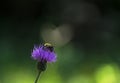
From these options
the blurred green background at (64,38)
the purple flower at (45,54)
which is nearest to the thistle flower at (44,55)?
the purple flower at (45,54)

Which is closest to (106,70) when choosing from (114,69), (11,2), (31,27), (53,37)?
(114,69)

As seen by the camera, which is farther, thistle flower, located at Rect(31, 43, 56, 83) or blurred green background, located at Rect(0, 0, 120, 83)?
blurred green background, located at Rect(0, 0, 120, 83)

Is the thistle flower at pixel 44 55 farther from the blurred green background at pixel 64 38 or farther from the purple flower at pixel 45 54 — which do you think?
the blurred green background at pixel 64 38

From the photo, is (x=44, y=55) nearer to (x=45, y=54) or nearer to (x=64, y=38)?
(x=45, y=54)

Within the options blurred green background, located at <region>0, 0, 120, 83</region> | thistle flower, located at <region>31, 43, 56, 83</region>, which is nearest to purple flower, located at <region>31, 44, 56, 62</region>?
thistle flower, located at <region>31, 43, 56, 83</region>

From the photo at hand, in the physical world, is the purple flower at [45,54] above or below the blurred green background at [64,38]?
below

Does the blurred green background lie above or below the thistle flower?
above

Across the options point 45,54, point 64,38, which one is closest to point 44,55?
point 45,54

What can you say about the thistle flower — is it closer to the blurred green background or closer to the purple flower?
the purple flower

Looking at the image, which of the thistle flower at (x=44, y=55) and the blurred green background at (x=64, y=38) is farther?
the blurred green background at (x=64, y=38)
